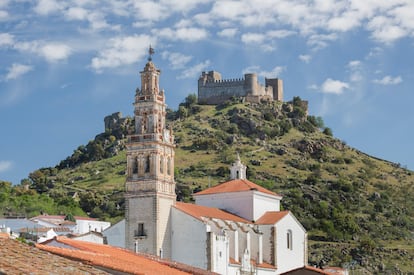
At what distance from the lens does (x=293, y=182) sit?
11569 centimetres

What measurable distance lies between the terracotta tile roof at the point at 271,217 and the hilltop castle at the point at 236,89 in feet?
291

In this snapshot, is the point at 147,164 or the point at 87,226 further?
the point at 87,226

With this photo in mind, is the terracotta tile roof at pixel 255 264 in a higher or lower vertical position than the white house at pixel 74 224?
lower

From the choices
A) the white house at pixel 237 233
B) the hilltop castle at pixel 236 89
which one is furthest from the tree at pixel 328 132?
the white house at pixel 237 233

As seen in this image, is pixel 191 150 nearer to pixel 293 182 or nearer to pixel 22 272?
pixel 293 182

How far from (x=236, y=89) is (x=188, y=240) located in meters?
104

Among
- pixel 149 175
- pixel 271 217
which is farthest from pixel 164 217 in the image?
pixel 271 217

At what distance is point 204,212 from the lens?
179ft

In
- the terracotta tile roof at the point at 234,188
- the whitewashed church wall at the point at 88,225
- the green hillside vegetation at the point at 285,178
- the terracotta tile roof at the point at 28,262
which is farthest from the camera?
the green hillside vegetation at the point at 285,178

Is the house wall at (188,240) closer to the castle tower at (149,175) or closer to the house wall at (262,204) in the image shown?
the castle tower at (149,175)

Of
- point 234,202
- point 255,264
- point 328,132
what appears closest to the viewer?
point 255,264

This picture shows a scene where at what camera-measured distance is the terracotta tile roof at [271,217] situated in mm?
59763

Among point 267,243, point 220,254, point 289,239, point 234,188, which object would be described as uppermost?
point 234,188

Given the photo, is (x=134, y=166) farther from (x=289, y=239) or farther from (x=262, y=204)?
(x=289, y=239)
